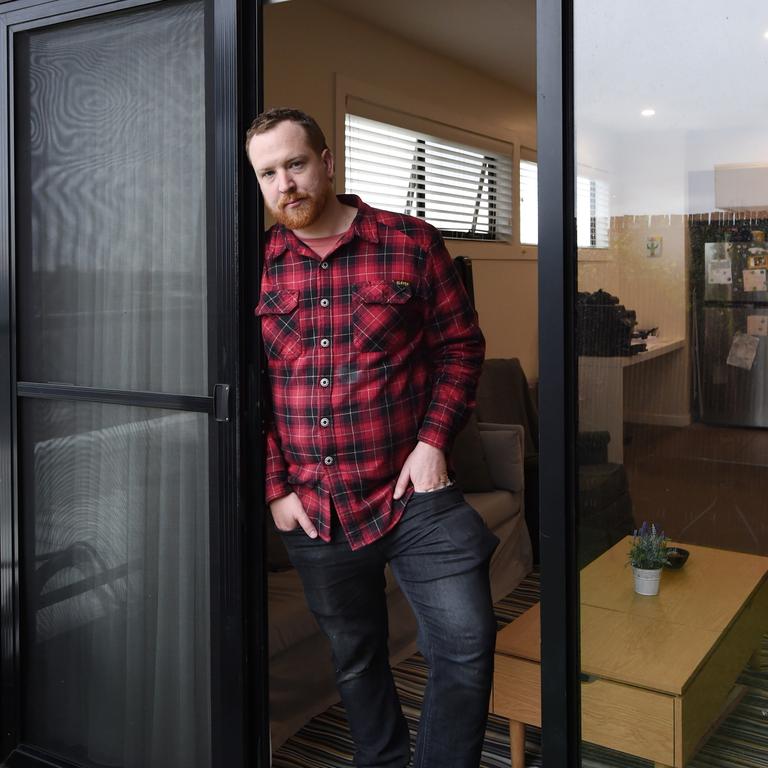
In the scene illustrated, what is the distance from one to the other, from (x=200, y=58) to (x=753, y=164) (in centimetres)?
125

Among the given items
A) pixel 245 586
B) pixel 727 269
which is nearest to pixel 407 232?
pixel 727 269

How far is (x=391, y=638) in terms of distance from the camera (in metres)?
3.20

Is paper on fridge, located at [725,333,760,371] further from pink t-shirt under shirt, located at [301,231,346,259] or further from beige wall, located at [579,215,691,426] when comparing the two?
pink t-shirt under shirt, located at [301,231,346,259]

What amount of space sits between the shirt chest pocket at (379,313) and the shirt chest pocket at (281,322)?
141 millimetres

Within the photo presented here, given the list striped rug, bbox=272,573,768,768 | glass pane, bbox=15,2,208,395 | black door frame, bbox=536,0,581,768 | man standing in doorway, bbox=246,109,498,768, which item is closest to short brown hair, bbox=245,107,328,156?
man standing in doorway, bbox=246,109,498,768

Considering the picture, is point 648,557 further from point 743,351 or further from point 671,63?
point 671,63

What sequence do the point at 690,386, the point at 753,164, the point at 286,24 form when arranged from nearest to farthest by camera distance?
the point at 753,164 < the point at 690,386 < the point at 286,24

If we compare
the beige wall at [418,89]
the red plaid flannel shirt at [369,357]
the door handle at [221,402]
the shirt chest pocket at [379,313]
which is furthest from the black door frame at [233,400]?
the beige wall at [418,89]

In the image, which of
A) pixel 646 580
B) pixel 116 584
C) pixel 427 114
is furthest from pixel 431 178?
pixel 646 580

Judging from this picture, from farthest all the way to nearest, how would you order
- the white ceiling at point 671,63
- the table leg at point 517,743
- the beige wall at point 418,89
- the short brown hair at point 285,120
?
1. the beige wall at point 418,89
2. the table leg at point 517,743
3. the short brown hair at point 285,120
4. the white ceiling at point 671,63

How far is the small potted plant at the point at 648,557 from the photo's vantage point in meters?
1.68

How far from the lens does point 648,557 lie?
5.55 feet

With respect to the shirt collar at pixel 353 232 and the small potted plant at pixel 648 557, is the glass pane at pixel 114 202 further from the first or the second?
the small potted plant at pixel 648 557

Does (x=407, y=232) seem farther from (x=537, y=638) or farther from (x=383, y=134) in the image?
(x=383, y=134)
